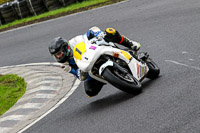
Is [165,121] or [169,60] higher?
[165,121]

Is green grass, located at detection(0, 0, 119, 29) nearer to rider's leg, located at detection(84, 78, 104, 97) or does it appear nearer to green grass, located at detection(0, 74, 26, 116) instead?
green grass, located at detection(0, 74, 26, 116)

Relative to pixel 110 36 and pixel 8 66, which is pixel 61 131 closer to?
pixel 110 36

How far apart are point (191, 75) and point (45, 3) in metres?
14.3

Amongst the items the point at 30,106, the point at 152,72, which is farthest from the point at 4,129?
the point at 152,72

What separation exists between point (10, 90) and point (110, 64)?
14.7ft


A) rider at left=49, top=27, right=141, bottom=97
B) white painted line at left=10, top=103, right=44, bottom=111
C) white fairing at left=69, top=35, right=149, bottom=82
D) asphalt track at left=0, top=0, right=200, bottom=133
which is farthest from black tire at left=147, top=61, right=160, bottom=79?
white painted line at left=10, top=103, right=44, bottom=111

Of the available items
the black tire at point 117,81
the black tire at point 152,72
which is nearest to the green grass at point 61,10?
the black tire at point 152,72

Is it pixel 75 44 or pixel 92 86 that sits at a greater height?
pixel 75 44

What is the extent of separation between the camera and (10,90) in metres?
10.3

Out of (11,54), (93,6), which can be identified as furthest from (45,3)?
(11,54)

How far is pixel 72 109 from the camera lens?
763cm

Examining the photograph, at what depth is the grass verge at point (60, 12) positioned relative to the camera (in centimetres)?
1806

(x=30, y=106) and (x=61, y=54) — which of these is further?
(x=30, y=106)

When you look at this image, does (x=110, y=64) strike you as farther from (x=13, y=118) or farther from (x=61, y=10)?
(x=61, y=10)
